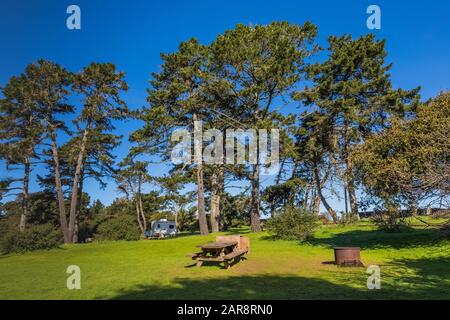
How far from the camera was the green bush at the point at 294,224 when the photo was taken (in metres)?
22.8

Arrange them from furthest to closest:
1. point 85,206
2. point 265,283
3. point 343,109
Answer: point 85,206
point 343,109
point 265,283

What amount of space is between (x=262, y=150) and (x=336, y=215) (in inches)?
503

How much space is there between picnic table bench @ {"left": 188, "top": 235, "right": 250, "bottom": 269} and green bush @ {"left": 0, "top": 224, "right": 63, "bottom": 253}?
660 inches

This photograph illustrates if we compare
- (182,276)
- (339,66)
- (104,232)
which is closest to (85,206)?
(104,232)

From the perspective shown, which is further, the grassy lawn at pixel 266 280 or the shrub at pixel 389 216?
the shrub at pixel 389 216

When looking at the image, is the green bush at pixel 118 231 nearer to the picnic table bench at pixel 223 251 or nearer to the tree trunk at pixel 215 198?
the tree trunk at pixel 215 198

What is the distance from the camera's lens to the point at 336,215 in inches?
1457

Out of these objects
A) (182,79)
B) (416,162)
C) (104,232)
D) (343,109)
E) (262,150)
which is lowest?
(104,232)

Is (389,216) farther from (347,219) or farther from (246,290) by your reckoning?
(347,219)

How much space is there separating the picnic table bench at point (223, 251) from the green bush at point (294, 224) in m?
7.08

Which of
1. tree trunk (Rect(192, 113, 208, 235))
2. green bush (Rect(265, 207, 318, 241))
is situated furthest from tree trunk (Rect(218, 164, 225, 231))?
green bush (Rect(265, 207, 318, 241))

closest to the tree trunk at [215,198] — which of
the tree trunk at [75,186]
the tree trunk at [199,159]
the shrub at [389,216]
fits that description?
the tree trunk at [199,159]

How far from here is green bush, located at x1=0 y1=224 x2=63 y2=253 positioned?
83.0ft
